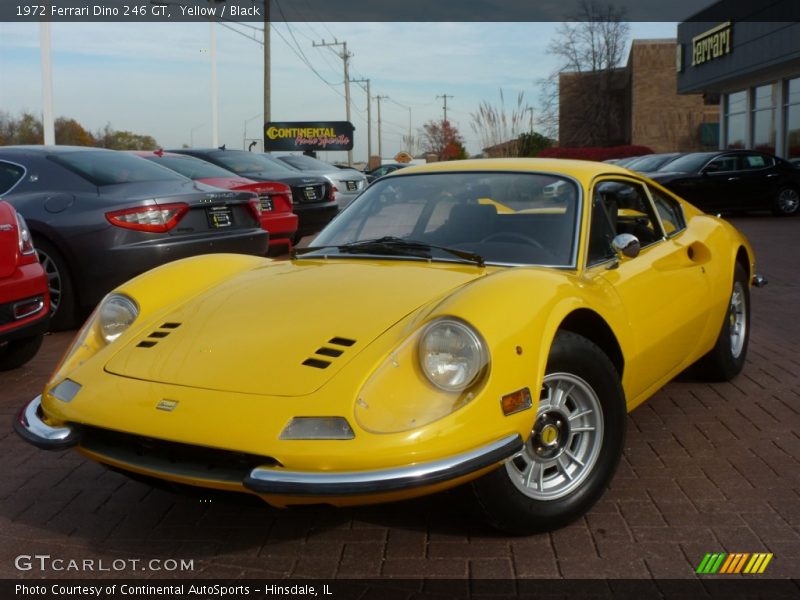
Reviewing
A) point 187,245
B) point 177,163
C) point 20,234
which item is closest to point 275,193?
point 177,163

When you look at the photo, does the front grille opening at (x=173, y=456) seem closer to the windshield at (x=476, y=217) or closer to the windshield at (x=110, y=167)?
the windshield at (x=476, y=217)

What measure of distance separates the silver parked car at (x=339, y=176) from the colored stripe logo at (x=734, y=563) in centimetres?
1132

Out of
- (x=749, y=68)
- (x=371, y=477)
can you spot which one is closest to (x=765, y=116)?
(x=749, y=68)

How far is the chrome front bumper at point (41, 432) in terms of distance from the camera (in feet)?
9.68

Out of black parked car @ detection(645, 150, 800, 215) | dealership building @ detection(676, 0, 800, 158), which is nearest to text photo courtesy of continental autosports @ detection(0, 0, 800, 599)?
black parked car @ detection(645, 150, 800, 215)

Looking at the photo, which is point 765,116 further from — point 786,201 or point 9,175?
point 9,175

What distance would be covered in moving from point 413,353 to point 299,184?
9397 millimetres

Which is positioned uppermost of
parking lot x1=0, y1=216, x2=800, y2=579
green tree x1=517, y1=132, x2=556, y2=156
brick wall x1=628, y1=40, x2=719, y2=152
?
brick wall x1=628, y1=40, x2=719, y2=152

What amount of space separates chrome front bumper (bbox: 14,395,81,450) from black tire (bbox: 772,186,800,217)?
57.7 feet

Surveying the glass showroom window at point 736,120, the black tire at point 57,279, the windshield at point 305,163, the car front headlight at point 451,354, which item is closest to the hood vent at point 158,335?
the car front headlight at point 451,354

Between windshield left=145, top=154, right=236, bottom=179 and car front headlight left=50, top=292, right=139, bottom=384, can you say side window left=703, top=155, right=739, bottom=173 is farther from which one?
car front headlight left=50, top=292, right=139, bottom=384

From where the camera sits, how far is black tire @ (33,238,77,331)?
22.3 feet

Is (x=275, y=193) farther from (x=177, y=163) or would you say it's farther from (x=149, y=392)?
(x=149, y=392)

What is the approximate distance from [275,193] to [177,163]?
146cm
